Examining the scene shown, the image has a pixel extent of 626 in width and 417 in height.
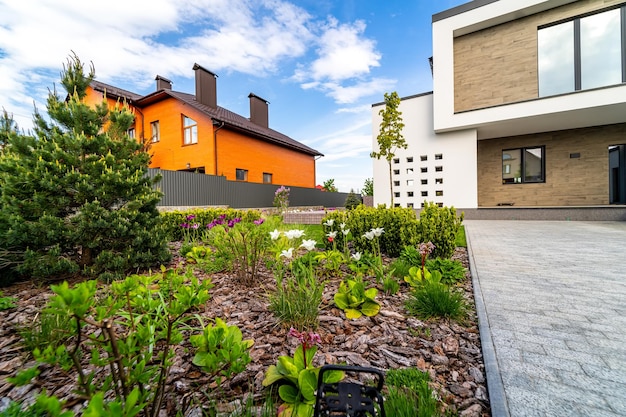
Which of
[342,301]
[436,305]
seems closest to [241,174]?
[342,301]

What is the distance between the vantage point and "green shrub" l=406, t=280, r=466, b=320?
212 cm

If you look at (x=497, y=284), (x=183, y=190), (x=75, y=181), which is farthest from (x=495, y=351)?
(x=183, y=190)

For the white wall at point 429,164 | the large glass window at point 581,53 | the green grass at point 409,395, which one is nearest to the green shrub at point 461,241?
the green grass at point 409,395

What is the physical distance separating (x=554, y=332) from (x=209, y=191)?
38.1ft

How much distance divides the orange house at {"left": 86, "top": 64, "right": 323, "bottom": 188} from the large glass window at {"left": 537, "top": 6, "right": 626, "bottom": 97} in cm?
1255

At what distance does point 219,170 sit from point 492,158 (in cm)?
1222

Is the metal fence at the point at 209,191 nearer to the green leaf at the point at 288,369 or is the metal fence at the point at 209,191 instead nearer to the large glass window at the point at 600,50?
the green leaf at the point at 288,369

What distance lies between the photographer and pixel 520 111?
8.91 meters

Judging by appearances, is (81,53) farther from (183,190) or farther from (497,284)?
(183,190)

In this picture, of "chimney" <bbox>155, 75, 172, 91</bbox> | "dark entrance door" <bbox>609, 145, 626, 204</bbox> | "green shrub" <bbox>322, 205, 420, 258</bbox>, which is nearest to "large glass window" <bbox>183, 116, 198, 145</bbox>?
"chimney" <bbox>155, 75, 172, 91</bbox>

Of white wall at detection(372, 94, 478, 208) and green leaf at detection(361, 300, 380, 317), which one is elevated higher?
white wall at detection(372, 94, 478, 208)

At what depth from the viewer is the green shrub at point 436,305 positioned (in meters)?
2.12

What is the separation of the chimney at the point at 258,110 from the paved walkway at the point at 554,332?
17210 mm

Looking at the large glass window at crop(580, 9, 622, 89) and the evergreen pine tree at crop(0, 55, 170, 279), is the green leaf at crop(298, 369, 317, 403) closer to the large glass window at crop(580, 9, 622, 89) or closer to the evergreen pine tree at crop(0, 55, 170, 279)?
the evergreen pine tree at crop(0, 55, 170, 279)
